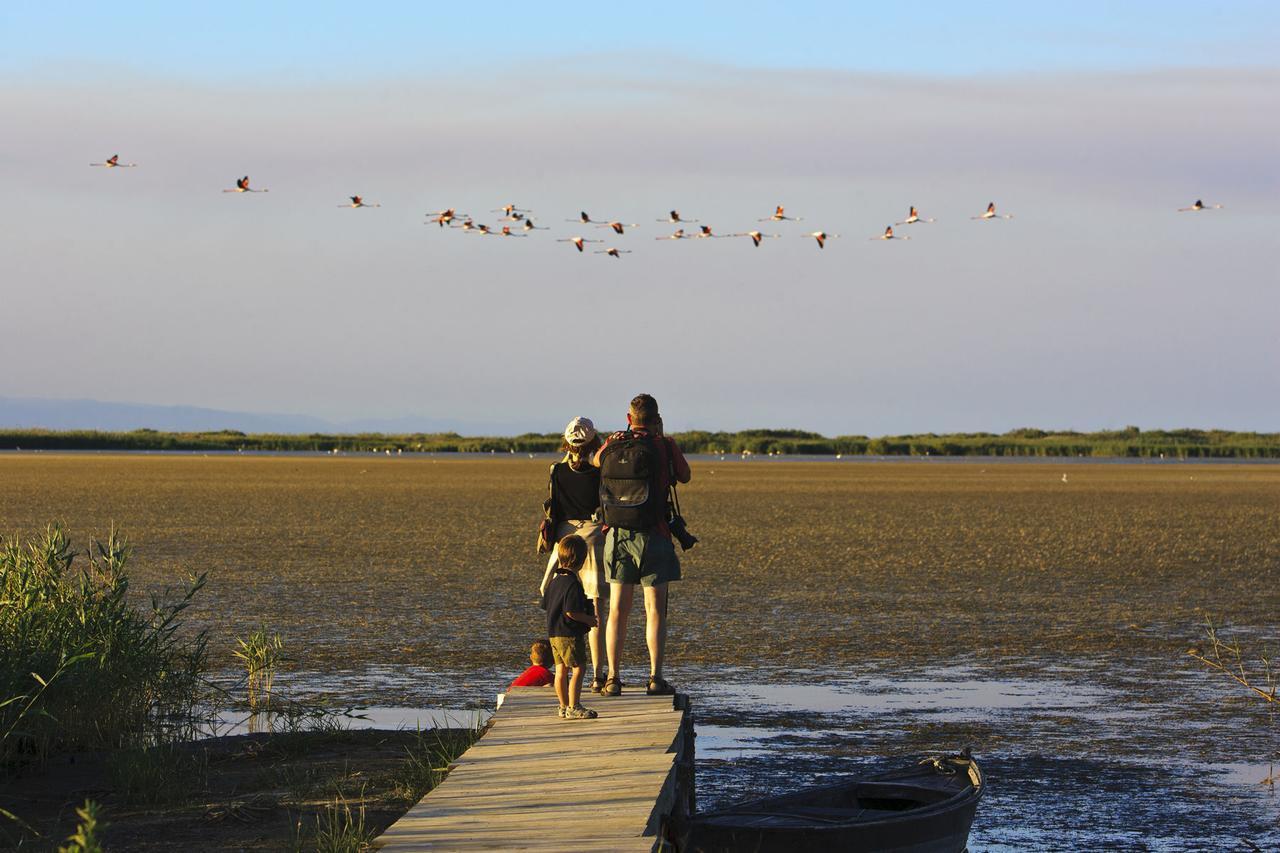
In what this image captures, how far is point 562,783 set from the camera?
8.59 m

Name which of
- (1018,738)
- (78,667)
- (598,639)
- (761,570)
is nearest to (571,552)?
(598,639)

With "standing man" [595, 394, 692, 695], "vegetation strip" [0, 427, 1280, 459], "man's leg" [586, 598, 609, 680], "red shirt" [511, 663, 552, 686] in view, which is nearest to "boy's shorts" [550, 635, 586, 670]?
"standing man" [595, 394, 692, 695]

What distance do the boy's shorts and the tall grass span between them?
2.68 metres

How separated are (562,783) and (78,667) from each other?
11.8 ft

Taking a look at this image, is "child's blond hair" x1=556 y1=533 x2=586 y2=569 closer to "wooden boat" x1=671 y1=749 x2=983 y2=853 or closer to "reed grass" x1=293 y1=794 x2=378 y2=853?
"reed grass" x1=293 y1=794 x2=378 y2=853

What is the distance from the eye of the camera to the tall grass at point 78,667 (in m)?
10.5

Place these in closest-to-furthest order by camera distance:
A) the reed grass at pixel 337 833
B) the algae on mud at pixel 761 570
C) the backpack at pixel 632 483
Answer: the reed grass at pixel 337 833 → the backpack at pixel 632 483 → the algae on mud at pixel 761 570

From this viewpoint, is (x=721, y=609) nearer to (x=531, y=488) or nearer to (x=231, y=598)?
(x=231, y=598)

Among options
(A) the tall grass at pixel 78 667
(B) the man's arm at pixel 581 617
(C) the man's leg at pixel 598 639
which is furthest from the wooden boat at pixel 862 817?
(A) the tall grass at pixel 78 667

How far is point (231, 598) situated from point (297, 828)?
37.0 feet

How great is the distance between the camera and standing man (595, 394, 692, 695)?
1045cm

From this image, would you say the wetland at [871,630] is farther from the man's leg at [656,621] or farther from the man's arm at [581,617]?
the man's arm at [581,617]

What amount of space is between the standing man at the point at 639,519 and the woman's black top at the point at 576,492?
26 centimetres

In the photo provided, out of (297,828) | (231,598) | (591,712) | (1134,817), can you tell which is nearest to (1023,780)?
(1134,817)
